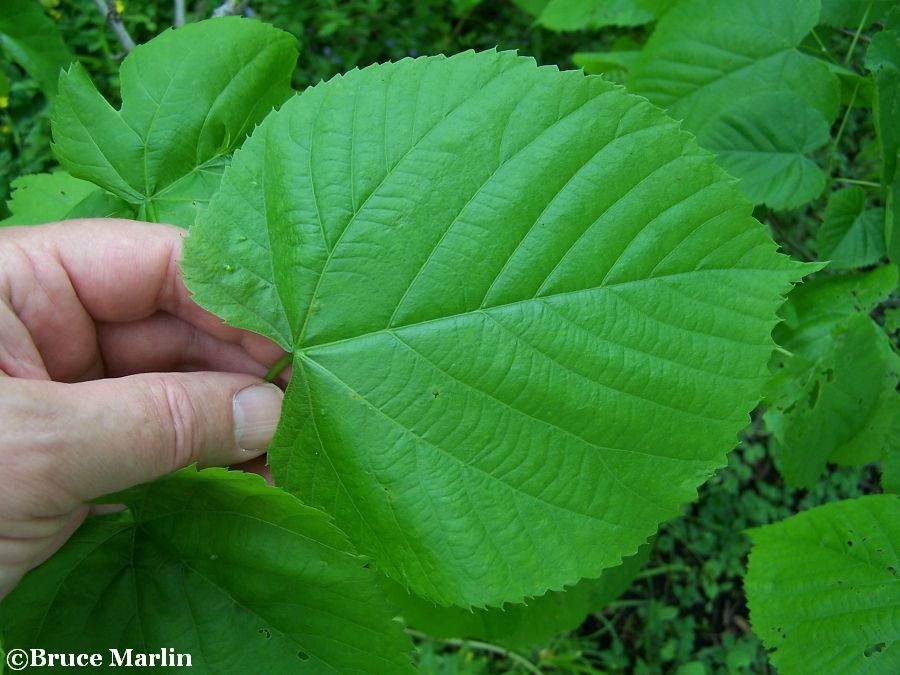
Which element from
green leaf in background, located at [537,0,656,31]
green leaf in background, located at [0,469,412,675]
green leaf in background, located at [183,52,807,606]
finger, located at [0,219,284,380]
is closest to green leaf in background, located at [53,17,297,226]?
finger, located at [0,219,284,380]

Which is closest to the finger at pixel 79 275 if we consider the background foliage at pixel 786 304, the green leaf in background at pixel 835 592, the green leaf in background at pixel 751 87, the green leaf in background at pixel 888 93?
the background foliage at pixel 786 304

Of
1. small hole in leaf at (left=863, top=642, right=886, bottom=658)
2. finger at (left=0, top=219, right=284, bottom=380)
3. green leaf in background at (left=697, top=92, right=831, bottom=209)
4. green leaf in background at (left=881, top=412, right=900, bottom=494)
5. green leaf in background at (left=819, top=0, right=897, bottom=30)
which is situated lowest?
small hole in leaf at (left=863, top=642, right=886, bottom=658)

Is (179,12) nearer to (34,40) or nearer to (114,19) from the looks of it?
(114,19)

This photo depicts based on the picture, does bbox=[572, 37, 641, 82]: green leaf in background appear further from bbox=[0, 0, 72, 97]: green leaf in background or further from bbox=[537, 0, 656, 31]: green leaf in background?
bbox=[0, 0, 72, 97]: green leaf in background

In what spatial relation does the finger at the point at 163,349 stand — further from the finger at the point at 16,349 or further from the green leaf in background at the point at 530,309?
the green leaf in background at the point at 530,309

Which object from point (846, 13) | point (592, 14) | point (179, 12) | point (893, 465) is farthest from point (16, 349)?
point (846, 13)
